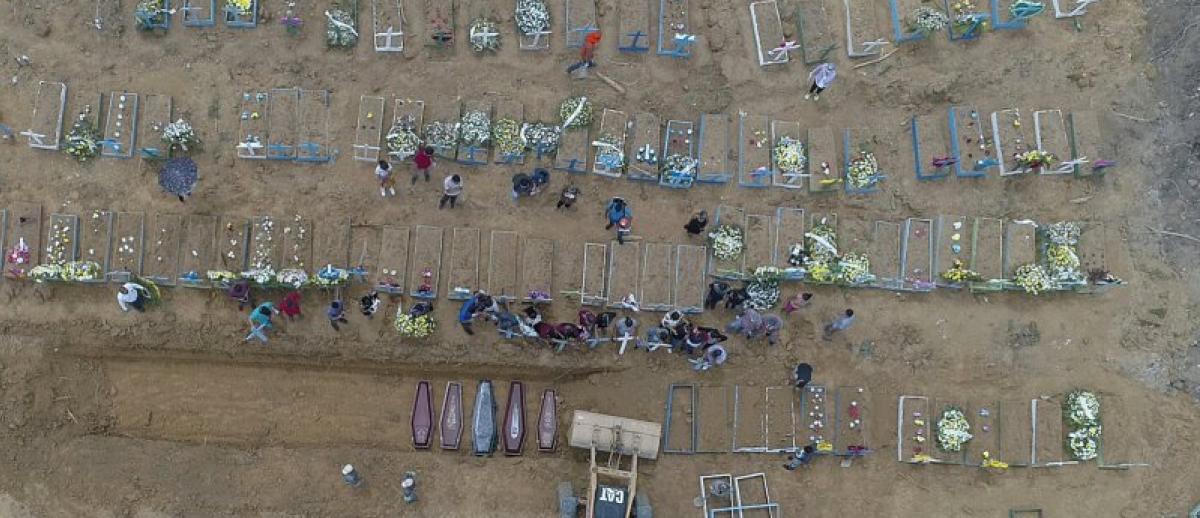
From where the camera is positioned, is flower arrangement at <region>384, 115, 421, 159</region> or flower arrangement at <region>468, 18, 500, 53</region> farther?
flower arrangement at <region>468, 18, 500, 53</region>

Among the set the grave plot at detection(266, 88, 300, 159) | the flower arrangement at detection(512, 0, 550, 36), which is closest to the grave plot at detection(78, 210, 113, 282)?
the grave plot at detection(266, 88, 300, 159)

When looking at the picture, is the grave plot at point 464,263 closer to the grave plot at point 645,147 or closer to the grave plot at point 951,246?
the grave plot at point 645,147

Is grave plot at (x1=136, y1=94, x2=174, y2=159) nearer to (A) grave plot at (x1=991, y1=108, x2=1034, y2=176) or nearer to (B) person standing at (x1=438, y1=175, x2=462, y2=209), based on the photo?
(B) person standing at (x1=438, y1=175, x2=462, y2=209)

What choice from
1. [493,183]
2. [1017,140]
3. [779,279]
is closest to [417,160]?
[493,183]

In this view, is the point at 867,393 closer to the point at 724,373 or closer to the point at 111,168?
the point at 724,373

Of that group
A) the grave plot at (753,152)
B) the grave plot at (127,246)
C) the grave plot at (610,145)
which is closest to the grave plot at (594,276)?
the grave plot at (610,145)

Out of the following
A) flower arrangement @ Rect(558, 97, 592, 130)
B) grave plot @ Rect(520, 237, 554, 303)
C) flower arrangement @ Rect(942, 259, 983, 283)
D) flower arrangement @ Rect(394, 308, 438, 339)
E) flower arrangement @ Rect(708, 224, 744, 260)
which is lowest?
flower arrangement @ Rect(394, 308, 438, 339)
